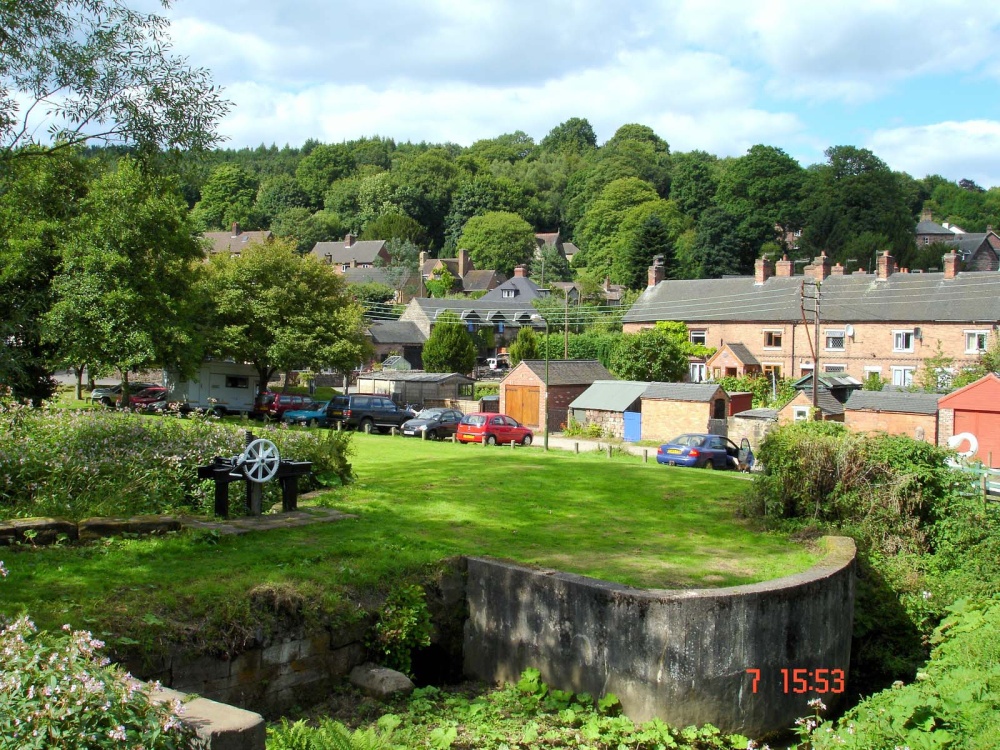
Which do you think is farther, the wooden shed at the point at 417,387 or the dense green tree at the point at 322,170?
the dense green tree at the point at 322,170

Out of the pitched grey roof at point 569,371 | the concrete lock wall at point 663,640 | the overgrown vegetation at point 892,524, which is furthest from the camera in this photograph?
the pitched grey roof at point 569,371

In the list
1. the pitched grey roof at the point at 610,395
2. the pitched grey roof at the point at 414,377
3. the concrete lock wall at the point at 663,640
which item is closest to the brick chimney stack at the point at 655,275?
the pitched grey roof at the point at 414,377

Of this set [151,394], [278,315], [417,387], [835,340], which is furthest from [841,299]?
[151,394]

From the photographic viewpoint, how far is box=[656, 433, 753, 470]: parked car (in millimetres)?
29031

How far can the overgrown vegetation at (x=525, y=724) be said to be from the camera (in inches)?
300

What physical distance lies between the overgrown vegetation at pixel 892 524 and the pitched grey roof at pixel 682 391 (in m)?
22.2

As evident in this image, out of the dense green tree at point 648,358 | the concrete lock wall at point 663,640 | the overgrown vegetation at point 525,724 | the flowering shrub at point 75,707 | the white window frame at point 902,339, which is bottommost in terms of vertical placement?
the overgrown vegetation at point 525,724

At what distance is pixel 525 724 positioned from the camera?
833 cm

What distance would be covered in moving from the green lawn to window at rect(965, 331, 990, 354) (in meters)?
36.8

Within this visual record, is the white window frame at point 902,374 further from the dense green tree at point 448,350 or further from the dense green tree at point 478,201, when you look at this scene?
the dense green tree at point 478,201

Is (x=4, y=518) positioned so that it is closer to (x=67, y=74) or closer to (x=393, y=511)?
(x=393, y=511)

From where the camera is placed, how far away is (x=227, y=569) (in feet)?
29.5

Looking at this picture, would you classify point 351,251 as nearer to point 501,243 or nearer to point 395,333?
point 501,243

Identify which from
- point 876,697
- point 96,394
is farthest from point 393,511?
point 96,394
